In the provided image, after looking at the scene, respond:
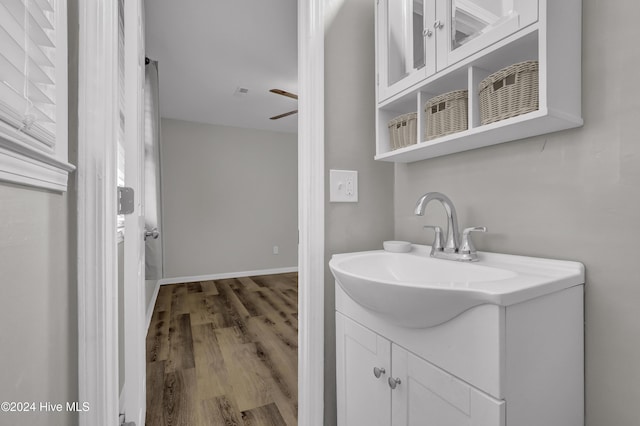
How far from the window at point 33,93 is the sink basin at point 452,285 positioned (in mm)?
701

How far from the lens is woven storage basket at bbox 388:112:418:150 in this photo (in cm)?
107

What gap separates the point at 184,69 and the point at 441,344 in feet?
9.90

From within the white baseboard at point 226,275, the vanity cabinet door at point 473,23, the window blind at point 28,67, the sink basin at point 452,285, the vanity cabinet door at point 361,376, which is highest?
the vanity cabinet door at point 473,23

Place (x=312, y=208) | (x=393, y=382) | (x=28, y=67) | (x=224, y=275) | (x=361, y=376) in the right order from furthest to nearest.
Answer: (x=224, y=275) < (x=312, y=208) < (x=361, y=376) < (x=393, y=382) < (x=28, y=67)

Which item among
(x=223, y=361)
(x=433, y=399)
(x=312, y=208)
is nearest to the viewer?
(x=433, y=399)

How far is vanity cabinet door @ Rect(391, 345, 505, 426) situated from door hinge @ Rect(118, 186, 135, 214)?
0.97 metres

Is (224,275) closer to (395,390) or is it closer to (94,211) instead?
(94,211)

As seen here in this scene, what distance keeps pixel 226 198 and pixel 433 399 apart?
4133mm

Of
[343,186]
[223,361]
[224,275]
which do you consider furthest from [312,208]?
[224,275]

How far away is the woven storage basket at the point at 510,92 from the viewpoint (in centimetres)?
71

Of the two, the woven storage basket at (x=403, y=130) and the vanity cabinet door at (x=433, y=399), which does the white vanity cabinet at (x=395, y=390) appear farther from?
the woven storage basket at (x=403, y=130)

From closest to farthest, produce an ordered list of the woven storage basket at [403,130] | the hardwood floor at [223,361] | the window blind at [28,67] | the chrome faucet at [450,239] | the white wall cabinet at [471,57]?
the window blind at [28,67] → the white wall cabinet at [471,57] → the chrome faucet at [450,239] → the woven storage basket at [403,130] → the hardwood floor at [223,361]

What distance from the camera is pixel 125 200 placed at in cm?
97

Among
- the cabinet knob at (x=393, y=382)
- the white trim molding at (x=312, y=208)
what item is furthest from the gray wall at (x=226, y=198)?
the cabinet knob at (x=393, y=382)
